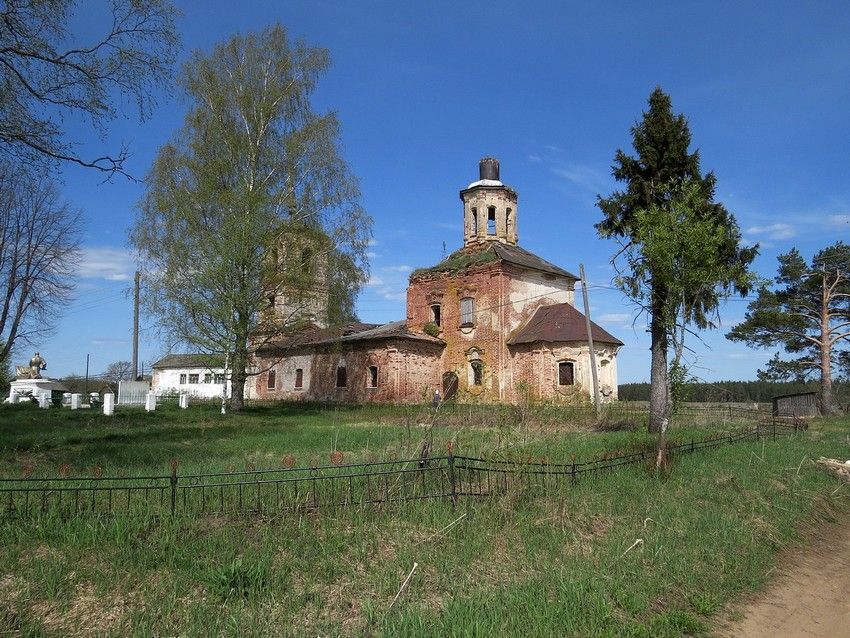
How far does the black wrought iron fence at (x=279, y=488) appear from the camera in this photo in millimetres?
5746

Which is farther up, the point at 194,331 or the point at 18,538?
the point at 194,331

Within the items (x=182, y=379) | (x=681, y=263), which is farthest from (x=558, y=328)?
(x=182, y=379)

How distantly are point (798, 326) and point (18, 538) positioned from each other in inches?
1460

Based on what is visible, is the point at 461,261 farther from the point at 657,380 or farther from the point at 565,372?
the point at 657,380

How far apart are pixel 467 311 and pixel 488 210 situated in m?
6.96

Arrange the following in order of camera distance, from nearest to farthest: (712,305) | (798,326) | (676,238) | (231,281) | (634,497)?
(634,497)
(676,238)
(712,305)
(231,281)
(798,326)

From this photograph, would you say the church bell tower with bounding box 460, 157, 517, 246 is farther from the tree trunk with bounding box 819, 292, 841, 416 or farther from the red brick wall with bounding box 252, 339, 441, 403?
the tree trunk with bounding box 819, 292, 841, 416

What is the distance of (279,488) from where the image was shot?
7008mm

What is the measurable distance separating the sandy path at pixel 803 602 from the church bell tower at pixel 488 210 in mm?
31718

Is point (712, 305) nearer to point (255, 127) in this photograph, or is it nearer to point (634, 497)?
point (634, 497)

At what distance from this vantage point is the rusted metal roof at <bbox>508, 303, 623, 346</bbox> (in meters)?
31.3

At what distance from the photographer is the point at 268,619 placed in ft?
13.4

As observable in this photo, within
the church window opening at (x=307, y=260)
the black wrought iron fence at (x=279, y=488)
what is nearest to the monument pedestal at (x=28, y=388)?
the church window opening at (x=307, y=260)

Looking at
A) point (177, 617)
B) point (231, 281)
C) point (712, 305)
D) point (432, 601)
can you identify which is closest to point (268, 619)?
point (177, 617)
